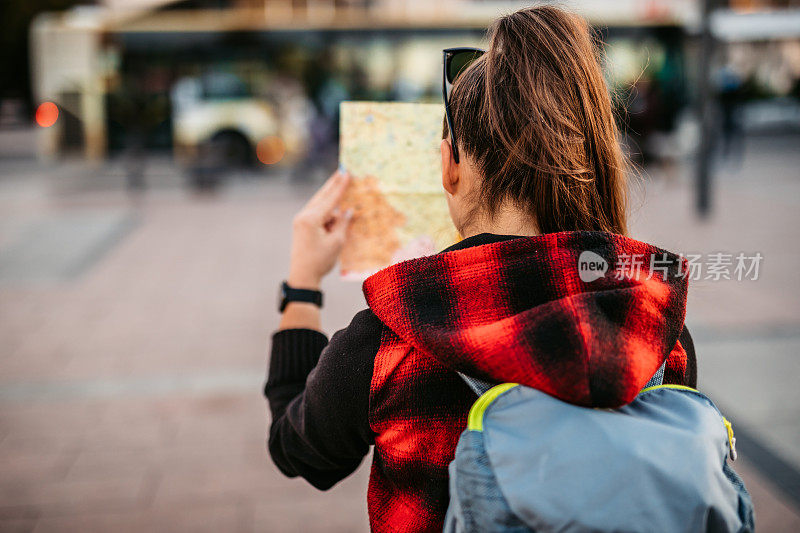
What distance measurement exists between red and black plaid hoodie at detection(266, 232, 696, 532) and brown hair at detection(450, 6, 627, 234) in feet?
0.32

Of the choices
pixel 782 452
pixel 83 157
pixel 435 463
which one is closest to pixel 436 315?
pixel 435 463

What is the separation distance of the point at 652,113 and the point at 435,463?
13669mm

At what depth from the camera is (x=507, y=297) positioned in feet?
3.18

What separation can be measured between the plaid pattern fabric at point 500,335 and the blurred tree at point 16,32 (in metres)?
34.2

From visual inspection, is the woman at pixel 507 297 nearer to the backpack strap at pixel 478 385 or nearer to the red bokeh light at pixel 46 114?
the backpack strap at pixel 478 385

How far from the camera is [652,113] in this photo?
13.5 metres

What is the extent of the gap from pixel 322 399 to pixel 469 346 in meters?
0.29

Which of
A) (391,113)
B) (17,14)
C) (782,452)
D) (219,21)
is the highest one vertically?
(17,14)

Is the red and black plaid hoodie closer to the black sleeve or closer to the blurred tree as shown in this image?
the black sleeve

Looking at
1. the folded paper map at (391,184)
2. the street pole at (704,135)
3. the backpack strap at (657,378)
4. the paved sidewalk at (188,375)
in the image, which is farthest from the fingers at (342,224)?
the street pole at (704,135)

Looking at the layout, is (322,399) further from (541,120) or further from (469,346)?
(541,120)

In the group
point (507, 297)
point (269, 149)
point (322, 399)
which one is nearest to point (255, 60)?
point (269, 149)

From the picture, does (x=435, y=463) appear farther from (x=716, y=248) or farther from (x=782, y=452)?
(x=716, y=248)

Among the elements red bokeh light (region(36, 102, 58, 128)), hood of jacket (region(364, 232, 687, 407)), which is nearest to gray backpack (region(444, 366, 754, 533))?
hood of jacket (region(364, 232, 687, 407))
